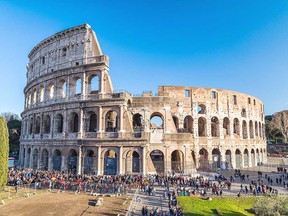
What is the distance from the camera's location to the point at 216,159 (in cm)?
3172

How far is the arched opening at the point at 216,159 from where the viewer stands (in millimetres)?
30866

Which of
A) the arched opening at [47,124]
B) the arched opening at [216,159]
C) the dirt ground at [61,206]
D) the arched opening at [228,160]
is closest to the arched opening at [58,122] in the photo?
the arched opening at [47,124]

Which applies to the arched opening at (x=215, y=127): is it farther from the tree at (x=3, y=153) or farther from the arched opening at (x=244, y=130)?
the tree at (x=3, y=153)

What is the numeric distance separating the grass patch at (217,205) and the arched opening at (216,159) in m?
12.0

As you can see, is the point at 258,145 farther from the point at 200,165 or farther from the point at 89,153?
the point at 89,153

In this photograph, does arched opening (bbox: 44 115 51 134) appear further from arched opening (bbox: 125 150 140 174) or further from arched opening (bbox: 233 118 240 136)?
arched opening (bbox: 233 118 240 136)

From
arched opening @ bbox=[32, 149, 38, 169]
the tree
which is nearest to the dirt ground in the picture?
the tree

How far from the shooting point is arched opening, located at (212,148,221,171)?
30.9 metres

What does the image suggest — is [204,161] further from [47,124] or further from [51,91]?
[51,91]

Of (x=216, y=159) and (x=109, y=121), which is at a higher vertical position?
(x=109, y=121)

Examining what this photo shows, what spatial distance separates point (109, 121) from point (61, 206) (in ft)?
48.1

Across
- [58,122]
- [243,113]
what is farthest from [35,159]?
[243,113]

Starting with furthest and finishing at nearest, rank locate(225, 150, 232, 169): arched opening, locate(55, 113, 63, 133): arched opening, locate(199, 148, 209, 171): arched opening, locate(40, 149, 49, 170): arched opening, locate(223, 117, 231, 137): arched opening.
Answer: locate(223, 117, 231, 137): arched opening → locate(225, 150, 232, 169): arched opening → locate(199, 148, 209, 171): arched opening → locate(40, 149, 49, 170): arched opening → locate(55, 113, 63, 133): arched opening

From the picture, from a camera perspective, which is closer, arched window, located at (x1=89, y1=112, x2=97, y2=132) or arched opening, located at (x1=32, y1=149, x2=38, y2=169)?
arched window, located at (x1=89, y1=112, x2=97, y2=132)
